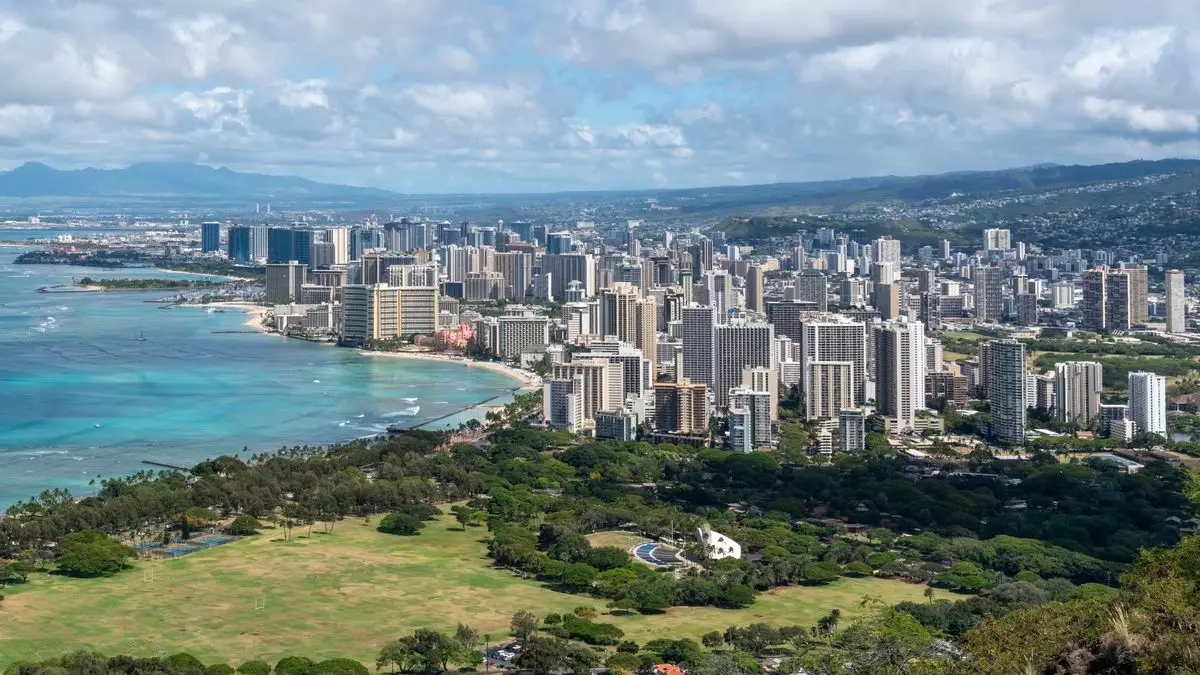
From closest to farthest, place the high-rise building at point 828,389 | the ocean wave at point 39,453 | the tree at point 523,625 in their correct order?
the tree at point 523,625
the ocean wave at point 39,453
the high-rise building at point 828,389

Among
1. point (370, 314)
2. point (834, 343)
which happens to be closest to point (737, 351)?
point (834, 343)

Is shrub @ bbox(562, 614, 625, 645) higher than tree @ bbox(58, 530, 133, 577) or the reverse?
the reverse

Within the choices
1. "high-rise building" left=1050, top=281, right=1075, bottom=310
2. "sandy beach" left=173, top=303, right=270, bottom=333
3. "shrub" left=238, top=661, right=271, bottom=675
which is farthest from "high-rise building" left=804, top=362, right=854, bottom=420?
"high-rise building" left=1050, top=281, right=1075, bottom=310

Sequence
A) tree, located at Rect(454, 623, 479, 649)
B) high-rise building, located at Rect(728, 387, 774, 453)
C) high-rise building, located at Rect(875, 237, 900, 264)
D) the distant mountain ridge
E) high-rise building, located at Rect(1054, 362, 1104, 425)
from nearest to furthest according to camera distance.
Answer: tree, located at Rect(454, 623, 479, 649) → high-rise building, located at Rect(728, 387, 774, 453) → high-rise building, located at Rect(1054, 362, 1104, 425) → high-rise building, located at Rect(875, 237, 900, 264) → the distant mountain ridge

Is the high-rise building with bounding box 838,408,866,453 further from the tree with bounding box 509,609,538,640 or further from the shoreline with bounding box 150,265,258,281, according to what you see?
the shoreline with bounding box 150,265,258,281

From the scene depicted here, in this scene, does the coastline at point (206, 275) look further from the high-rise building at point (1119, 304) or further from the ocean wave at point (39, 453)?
the ocean wave at point (39, 453)

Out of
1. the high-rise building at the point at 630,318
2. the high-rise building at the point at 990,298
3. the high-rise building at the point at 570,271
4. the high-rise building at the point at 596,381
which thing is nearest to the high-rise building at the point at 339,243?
the high-rise building at the point at 570,271
